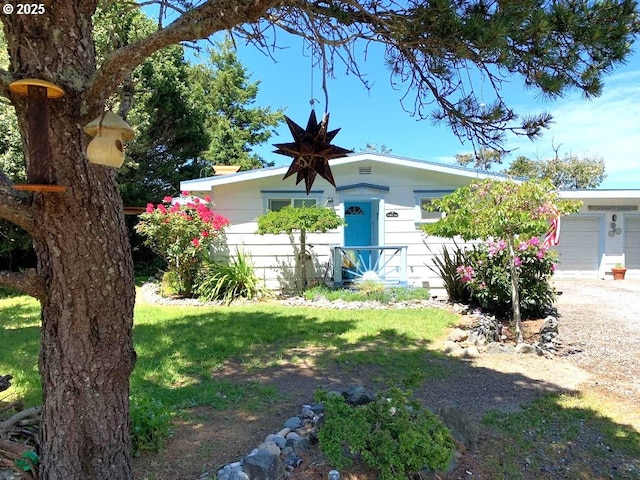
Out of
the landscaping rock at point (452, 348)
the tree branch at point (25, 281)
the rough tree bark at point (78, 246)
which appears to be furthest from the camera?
Result: the landscaping rock at point (452, 348)

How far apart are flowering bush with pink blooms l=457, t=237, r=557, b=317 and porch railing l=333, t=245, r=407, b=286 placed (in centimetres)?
280

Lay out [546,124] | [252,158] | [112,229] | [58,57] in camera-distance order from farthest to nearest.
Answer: [252,158]
[546,124]
[112,229]
[58,57]

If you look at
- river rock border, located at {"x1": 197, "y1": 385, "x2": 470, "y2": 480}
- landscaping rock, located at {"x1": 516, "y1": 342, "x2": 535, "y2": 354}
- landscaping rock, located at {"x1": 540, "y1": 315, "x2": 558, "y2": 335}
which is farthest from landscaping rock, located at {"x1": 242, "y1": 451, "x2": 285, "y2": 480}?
landscaping rock, located at {"x1": 540, "y1": 315, "x2": 558, "y2": 335}

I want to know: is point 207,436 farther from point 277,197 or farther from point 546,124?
point 277,197

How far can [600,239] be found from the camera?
13703 millimetres

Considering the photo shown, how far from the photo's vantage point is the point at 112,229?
2.07 meters

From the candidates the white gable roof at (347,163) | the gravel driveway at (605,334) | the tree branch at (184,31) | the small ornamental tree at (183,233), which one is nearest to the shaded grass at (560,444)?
the gravel driveway at (605,334)

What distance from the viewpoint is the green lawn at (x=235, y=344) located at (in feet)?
13.0

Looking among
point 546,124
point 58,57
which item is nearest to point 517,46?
point 546,124

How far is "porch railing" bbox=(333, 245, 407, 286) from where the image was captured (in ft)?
33.0

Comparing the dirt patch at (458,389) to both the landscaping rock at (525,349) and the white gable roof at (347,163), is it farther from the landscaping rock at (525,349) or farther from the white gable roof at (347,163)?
the white gable roof at (347,163)

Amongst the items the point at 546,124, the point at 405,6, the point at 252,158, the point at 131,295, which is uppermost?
the point at 252,158

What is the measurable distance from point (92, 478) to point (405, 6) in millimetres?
3072

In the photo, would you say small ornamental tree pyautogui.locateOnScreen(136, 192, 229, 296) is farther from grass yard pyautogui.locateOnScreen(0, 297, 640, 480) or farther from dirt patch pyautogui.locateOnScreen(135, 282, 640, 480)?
dirt patch pyautogui.locateOnScreen(135, 282, 640, 480)
